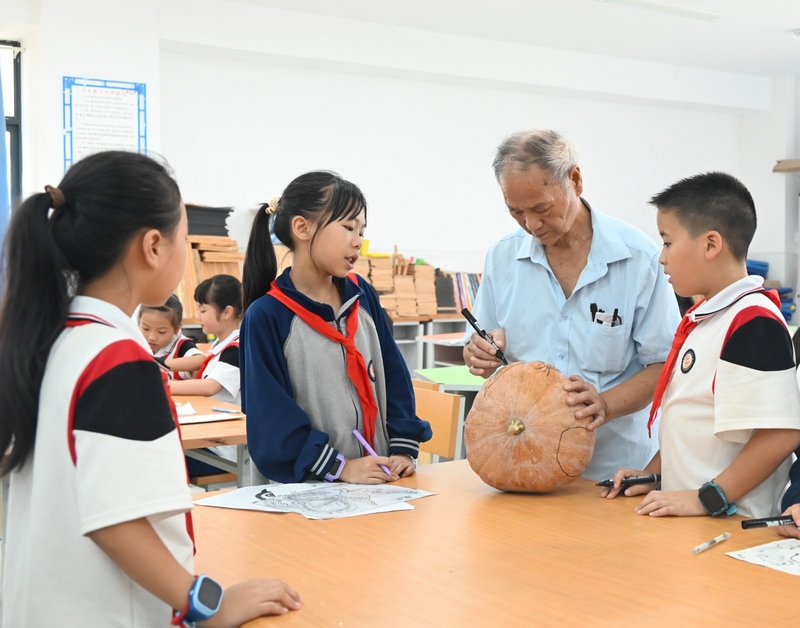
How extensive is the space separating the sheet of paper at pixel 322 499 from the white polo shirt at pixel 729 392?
1.74 feet

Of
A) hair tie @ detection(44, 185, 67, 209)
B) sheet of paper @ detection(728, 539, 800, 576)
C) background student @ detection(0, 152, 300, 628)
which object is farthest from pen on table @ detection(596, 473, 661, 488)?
hair tie @ detection(44, 185, 67, 209)

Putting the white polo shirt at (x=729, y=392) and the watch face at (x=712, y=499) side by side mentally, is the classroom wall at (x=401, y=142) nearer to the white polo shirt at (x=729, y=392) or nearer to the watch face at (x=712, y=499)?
the white polo shirt at (x=729, y=392)

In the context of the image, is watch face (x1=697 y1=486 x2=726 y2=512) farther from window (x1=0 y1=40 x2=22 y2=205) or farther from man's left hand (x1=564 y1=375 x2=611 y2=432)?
window (x1=0 y1=40 x2=22 y2=205)

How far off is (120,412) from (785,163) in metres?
9.75

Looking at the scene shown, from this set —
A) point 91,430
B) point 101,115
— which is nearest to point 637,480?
point 91,430

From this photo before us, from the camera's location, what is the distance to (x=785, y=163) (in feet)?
30.7

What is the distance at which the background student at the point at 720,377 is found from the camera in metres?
1.48

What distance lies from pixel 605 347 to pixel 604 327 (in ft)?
0.16

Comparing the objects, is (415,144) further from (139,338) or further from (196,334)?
(139,338)

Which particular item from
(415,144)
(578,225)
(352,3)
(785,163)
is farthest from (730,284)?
(785,163)

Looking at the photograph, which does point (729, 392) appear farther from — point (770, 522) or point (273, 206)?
point (273, 206)

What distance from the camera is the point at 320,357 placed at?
75.2 inches

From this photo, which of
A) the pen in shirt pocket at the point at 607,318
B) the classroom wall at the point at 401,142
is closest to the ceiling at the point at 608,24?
the classroom wall at the point at 401,142

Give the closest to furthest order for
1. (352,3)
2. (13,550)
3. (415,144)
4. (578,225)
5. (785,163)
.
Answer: (13,550), (578,225), (352,3), (415,144), (785,163)
